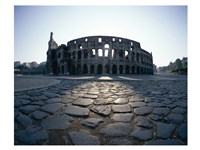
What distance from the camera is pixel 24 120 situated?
6.58 ft

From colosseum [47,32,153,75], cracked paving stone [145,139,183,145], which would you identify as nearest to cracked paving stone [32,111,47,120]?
cracked paving stone [145,139,183,145]

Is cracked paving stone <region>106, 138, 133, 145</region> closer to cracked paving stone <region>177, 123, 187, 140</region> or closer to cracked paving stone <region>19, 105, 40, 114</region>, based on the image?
cracked paving stone <region>177, 123, 187, 140</region>

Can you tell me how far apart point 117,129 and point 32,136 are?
1271 mm

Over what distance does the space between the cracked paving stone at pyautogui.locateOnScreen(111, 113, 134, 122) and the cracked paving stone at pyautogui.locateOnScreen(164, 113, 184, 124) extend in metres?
0.69

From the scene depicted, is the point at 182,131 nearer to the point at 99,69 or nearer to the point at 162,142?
the point at 162,142

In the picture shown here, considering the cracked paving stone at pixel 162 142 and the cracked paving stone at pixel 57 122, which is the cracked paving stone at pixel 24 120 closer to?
the cracked paving stone at pixel 57 122

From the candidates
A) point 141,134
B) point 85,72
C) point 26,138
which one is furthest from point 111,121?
point 85,72

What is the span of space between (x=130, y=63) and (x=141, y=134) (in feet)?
84.1

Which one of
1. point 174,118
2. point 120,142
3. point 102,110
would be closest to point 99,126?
point 120,142

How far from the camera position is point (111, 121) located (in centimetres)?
205

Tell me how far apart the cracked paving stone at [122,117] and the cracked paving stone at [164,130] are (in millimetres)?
503

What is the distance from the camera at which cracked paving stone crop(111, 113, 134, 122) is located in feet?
6.89

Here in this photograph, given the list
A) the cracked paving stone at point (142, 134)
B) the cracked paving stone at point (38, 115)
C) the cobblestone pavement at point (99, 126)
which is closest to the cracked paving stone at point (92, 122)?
the cobblestone pavement at point (99, 126)

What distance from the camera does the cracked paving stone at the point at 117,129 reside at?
1.67 metres
